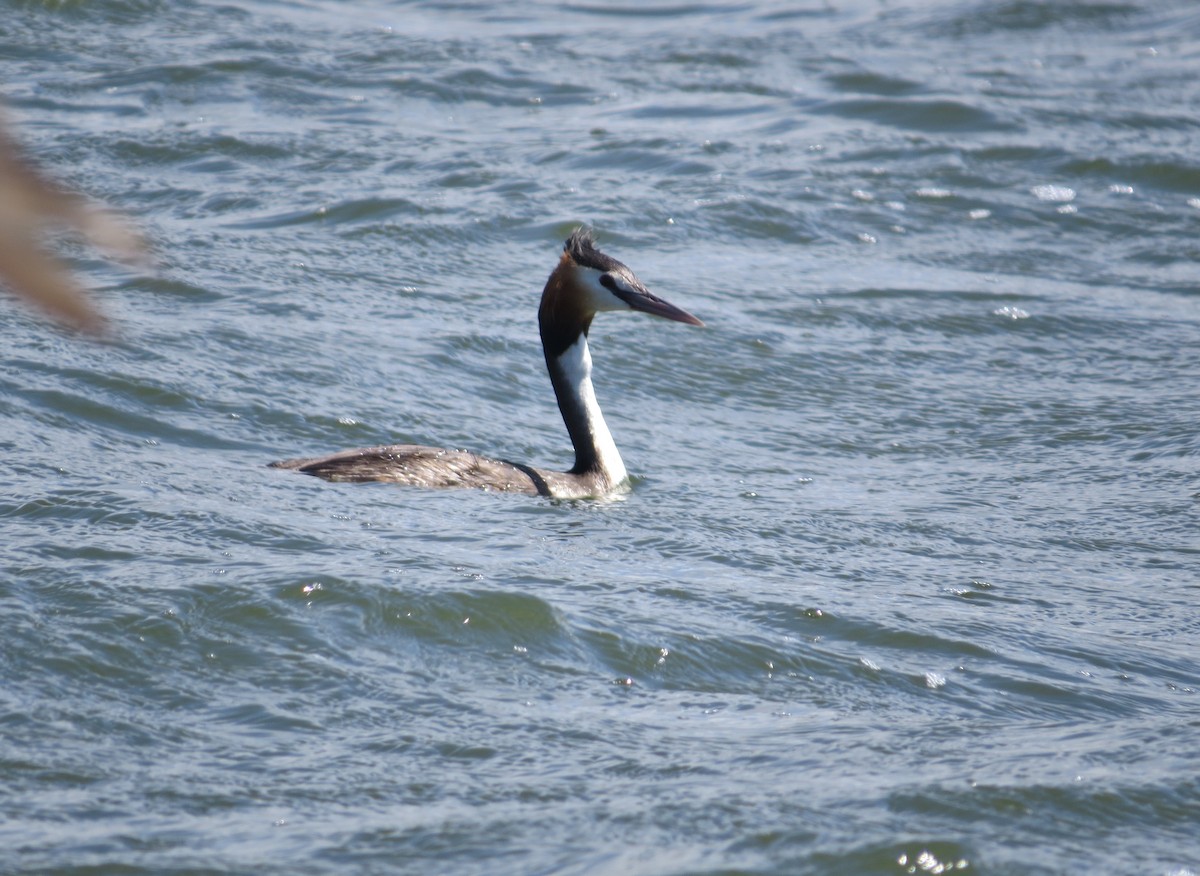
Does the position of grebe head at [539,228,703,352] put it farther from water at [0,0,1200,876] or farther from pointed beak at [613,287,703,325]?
water at [0,0,1200,876]

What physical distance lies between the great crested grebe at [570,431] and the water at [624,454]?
205 millimetres

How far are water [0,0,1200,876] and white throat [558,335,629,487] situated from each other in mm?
323

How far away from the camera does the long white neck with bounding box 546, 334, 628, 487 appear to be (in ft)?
25.4

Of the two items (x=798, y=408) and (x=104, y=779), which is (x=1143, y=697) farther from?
(x=798, y=408)

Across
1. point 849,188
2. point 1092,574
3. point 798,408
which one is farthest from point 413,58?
point 1092,574

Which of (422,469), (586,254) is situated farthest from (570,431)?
(422,469)

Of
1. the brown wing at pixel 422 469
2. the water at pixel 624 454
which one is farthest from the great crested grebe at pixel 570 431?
the water at pixel 624 454

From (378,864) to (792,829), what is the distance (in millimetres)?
1061

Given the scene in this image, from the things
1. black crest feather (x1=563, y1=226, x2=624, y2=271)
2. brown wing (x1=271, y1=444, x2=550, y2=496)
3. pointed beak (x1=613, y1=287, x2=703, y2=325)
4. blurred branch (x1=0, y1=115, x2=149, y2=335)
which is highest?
blurred branch (x1=0, y1=115, x2=149, y2=335)

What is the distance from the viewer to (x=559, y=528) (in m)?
6.83

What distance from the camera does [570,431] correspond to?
7.92 meters

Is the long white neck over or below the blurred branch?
below

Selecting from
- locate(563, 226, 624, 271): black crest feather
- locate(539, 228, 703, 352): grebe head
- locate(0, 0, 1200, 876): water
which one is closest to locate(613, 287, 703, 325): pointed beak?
locate(539, 228, 703, 352): grebe head

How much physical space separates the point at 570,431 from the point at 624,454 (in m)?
0.61
